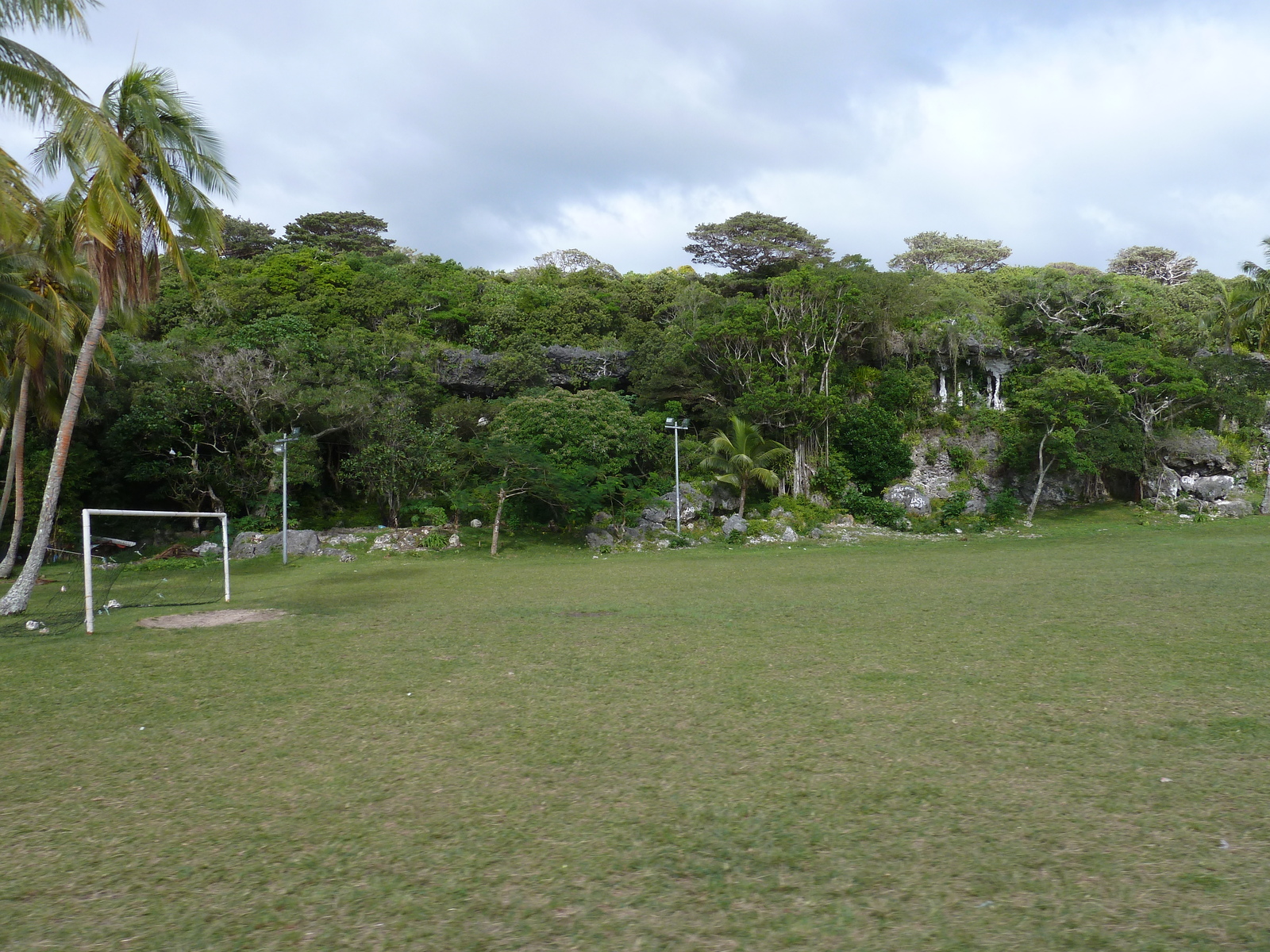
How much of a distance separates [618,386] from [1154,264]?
132 ft

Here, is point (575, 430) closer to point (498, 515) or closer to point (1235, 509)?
point (498, 515)

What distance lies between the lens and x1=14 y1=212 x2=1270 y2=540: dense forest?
82.1 feet

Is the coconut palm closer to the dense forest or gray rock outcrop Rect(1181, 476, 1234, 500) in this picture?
the dense forest

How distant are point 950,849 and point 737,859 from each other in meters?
0.96

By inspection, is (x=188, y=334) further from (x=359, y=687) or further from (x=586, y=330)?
(x=359, y=687)

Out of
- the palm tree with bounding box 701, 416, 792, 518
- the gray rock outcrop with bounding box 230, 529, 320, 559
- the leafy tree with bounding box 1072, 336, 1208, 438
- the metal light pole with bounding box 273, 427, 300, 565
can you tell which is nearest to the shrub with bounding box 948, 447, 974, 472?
the leafy tree with bounding box 1072, 336, 1208, 438

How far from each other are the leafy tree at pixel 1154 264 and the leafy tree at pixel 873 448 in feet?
105

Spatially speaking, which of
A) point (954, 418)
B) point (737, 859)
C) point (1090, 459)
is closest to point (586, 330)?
point (954, 418)

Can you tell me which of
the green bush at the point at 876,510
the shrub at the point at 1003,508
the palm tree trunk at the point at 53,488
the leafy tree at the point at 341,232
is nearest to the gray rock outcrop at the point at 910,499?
the green bush at the point at 876,510

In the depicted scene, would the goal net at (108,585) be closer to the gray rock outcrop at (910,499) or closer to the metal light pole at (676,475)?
the metal light pole at (676,475)

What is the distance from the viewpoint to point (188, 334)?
2906 centimetres

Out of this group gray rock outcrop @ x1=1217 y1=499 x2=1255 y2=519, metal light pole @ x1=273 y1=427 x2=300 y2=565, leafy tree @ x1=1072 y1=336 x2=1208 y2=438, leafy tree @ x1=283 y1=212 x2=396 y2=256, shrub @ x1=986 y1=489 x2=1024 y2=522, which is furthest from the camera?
leafy tree @ x1=283 y1=212 x2=396 y2=256

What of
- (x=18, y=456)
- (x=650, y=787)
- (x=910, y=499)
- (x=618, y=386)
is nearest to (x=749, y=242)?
(x=618, y=386)

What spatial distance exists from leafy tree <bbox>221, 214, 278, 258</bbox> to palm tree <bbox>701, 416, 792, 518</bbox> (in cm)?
3344
